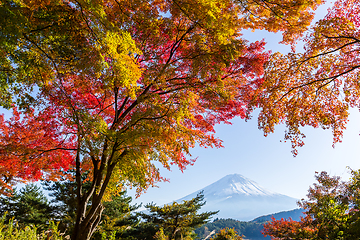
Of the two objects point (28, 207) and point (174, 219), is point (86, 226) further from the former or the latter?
point (28, 207)

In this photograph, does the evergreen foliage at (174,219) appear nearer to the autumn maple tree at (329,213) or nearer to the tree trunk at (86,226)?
the autumn maple tree at (329,213)

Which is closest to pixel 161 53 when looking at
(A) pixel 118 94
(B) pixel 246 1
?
(A) pixel 118 94

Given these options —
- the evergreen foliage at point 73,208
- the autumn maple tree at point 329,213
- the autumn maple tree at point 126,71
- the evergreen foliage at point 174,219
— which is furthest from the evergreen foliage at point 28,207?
the autumn maple tree at point 329,213

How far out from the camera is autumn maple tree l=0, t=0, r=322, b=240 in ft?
10.5

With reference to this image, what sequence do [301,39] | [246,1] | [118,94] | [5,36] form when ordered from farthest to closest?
[118,94]
[301,39]
[246,1]
[5,36]

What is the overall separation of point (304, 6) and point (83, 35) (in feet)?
13.6

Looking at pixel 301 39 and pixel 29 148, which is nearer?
pixel 301 39

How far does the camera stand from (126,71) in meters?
3.21

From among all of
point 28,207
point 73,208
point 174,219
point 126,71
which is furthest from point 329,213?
point 28,207

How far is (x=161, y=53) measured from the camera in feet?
16.3

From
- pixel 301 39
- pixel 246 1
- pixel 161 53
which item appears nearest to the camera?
pixel 246 1

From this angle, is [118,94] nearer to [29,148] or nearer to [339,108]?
[29,148]

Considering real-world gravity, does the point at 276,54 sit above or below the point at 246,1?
below

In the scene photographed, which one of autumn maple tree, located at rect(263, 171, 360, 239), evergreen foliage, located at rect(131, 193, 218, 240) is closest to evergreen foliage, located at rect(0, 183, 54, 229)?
evergreen foliage, located at rect(131, 193, 218, 240)
